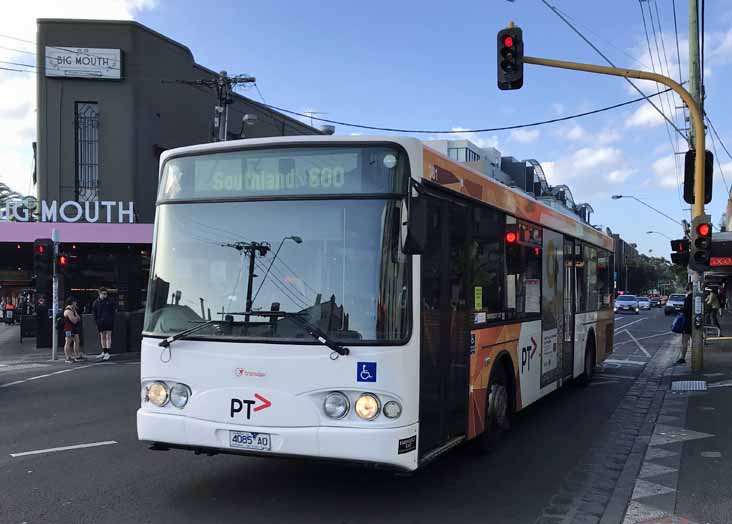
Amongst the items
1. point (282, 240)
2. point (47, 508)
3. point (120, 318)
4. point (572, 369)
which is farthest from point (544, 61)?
point (120, 318)

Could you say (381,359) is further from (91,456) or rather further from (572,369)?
(572,369)

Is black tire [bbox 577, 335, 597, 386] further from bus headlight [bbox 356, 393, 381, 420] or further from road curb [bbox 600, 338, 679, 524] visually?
bus headlight [bbox 356, 393, 381, 420]

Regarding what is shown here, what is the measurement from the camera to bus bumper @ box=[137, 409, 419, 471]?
516 cm

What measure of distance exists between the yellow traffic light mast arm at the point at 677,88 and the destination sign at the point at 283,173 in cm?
788

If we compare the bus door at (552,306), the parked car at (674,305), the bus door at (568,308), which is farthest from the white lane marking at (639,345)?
the parked car at (674,305)

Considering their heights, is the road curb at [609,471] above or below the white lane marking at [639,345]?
above

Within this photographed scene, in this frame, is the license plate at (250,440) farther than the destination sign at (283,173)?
No

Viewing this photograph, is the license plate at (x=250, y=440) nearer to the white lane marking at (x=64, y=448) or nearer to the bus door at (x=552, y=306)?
the white lane marking at (x=64, y=448)

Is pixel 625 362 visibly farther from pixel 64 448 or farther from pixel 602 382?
pixel 64 448

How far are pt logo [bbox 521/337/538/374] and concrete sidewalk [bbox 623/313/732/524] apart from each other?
1663mm

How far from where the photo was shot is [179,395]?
18.7ft

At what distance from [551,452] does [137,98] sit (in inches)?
990

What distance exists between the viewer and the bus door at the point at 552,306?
967 cm

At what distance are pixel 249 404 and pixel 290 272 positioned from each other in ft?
3.51
